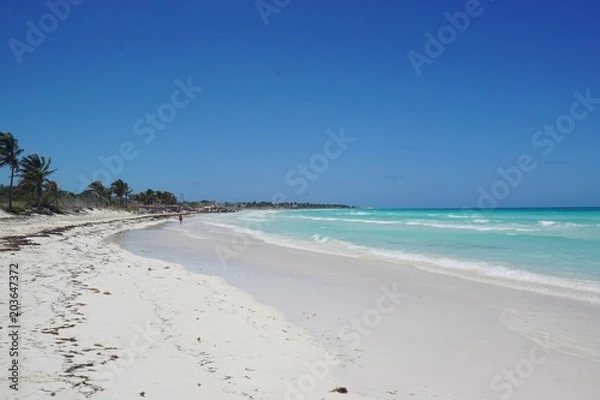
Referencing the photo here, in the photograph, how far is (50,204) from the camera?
59125 millimetres

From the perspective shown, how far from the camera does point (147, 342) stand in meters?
5.88

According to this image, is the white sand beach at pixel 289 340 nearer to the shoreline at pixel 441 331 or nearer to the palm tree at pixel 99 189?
the shoreline at pixel 441 331

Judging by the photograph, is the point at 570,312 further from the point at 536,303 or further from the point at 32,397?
the point at 32,397

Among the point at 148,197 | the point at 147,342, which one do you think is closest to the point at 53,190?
the point at 147,342

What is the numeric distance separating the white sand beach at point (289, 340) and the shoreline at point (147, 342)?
2 centimetres

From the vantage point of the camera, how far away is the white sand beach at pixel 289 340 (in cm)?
475

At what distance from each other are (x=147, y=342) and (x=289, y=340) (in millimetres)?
2182

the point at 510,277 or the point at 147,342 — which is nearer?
the point at 147,342

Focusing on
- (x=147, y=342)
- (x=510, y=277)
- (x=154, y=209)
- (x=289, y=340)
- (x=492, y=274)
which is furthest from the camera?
(x=154, y=209)

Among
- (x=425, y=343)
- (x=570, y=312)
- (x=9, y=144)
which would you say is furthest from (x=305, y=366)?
(x=9, y=144)

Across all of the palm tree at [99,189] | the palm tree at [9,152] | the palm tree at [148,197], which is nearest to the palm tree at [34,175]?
the palm tree at [9,152]

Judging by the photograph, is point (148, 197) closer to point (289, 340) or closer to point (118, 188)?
point (118, 188)

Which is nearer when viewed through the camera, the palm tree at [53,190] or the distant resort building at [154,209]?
the palm tree at [53,190]

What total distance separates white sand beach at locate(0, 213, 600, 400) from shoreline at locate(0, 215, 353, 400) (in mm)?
22
